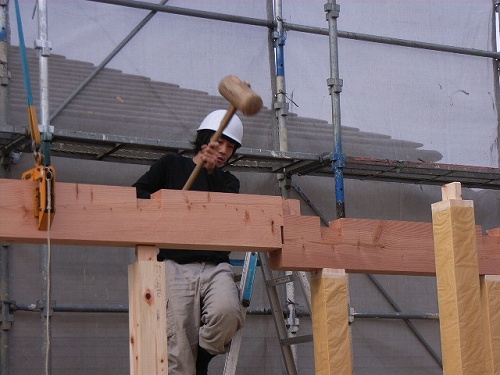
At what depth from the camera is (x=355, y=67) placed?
22.2 ft

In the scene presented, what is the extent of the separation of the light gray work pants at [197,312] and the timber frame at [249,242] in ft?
1.81

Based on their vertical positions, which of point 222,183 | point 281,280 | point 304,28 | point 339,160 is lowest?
point 281,280

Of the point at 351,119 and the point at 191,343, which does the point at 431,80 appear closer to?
the point at 351,119

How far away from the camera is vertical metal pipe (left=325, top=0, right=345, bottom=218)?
6.12 m

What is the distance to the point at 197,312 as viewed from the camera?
402 centimetres

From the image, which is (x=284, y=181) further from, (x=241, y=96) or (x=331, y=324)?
(x=241, y=96)

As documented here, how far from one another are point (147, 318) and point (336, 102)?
11.7ft

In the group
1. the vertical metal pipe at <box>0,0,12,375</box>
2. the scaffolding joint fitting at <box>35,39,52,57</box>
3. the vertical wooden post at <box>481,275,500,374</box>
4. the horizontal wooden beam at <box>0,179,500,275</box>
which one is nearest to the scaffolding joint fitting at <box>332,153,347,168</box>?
the scaffolding joint fitting at <box>35,39,52,57</box>

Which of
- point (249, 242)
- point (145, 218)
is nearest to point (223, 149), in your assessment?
point (249, 242)

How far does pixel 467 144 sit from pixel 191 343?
12.0 ft

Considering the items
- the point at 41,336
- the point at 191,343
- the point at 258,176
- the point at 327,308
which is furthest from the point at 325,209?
the point at 327,308

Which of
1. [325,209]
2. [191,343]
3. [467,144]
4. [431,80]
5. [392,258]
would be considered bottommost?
[191,343]

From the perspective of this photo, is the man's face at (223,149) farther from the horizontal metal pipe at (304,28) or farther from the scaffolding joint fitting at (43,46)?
the horizontal metal pipe at (304,28)

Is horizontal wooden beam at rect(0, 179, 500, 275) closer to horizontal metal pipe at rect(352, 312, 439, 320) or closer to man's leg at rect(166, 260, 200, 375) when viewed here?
man's leg at rect(166, 260, 200, 375)
